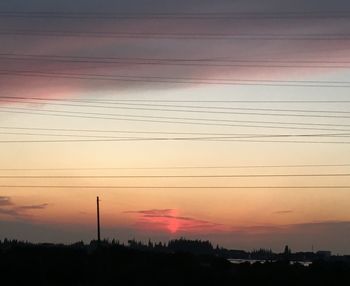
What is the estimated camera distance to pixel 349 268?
254 ft

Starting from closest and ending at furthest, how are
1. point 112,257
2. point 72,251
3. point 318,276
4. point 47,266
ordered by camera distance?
point 318,276 < point 47,266 < point 112,257 < point 72,251

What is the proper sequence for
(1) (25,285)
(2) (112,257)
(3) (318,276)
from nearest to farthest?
(1) (25,285)
(3) (318,276)
(2) (112,257)

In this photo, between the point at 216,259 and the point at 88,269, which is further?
the point at 216,259

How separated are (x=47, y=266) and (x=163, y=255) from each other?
17.7m

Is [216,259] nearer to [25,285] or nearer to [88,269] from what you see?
[88,269]

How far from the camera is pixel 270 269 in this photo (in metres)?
76.5

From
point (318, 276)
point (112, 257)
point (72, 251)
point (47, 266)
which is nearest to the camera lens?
point (318, 276)

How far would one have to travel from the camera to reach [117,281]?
2687 inches

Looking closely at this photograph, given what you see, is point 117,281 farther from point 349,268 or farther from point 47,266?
point 349,268

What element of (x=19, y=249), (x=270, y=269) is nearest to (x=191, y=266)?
(x=270, y=269)

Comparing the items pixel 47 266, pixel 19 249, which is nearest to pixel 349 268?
pixel 47 266

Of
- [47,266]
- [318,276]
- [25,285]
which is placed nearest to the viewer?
[25,285]

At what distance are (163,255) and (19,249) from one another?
1746 cm

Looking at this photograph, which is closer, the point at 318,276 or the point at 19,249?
the point at 318,276
